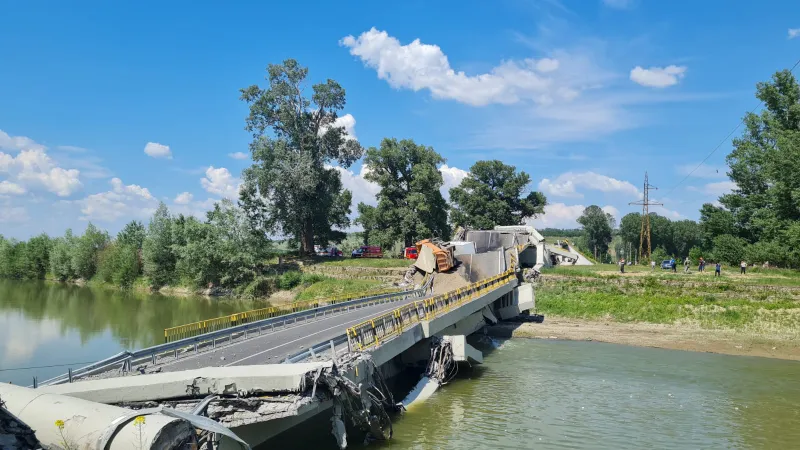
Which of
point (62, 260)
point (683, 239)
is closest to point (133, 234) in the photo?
point (62, 260)

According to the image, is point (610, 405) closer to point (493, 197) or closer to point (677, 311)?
point (677, 311)

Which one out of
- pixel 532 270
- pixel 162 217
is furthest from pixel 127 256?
pixel 532 270

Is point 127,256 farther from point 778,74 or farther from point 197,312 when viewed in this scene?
point 778,74

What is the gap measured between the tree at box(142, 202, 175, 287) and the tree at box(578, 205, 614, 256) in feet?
299

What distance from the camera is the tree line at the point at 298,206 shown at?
67062 mm

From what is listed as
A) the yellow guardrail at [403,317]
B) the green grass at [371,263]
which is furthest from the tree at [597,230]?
the yellow guardrail at [403,317]

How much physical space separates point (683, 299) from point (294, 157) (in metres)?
44.9

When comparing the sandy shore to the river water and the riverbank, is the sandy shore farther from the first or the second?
the river water

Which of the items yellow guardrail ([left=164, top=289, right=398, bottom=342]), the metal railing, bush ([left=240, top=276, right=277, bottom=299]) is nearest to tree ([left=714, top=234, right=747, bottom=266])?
yellow guardrail ([left=164, top=289, right=398, bottom=342])

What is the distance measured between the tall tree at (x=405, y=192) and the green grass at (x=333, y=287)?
1395 cm

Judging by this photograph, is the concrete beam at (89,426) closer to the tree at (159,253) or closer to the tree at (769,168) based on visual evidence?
the tree at (769,168)

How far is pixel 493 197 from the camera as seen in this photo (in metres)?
83.0

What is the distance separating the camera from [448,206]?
8125 cm

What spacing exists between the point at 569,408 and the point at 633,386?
581cm
